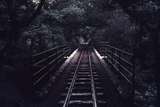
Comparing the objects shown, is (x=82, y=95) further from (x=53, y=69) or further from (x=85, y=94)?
(x=53, y=69)

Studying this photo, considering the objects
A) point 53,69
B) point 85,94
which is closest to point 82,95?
point 85,94

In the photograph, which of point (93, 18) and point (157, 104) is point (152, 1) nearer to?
point (157, 104)

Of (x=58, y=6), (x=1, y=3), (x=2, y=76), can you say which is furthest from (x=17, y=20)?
(x=58, y=6)

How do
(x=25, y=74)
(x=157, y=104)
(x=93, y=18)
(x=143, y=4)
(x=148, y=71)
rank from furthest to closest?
(x=93, y=18) < (x=148, y=71) < (x=143, y=4) < (x=157, y=104) < (x=25, y=74)

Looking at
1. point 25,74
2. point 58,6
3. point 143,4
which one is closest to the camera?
point 25,74

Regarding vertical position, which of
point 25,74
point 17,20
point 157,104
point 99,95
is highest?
point 17,20

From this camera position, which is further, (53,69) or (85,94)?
(53,69)

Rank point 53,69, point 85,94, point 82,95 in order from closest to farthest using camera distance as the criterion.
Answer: point 82,95, point 85,94, point 53,69

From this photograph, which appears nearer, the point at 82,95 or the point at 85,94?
the point at 82,95

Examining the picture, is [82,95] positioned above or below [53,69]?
below

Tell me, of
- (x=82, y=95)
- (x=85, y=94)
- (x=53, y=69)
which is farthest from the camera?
(x=53, y=69)

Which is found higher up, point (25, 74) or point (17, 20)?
point (17, 20)

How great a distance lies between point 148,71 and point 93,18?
3456cm

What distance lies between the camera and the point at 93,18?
51.6 m
